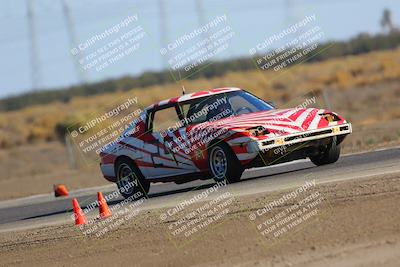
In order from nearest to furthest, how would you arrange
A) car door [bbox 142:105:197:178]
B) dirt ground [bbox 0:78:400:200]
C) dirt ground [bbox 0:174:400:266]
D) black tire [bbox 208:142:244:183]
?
dirt ground [bbox 0:174:400:266]
black tire [bbox 208:142:244:183]
car door [bbox 142:105:197:178]
dirt ground [bbox 0:78:400:200]

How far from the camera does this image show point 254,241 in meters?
9.90

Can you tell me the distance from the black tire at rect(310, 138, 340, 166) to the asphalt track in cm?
11

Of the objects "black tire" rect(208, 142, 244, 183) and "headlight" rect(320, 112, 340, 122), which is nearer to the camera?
"black tire" rect(208, 142, 244, 183)

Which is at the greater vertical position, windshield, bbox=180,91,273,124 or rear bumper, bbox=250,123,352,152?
windshield, bbox=180,91,273,124

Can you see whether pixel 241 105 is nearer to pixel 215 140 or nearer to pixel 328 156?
pixel 215 140

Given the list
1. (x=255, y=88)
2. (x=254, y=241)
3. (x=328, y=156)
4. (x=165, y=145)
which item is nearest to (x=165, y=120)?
(x=165, y=145)

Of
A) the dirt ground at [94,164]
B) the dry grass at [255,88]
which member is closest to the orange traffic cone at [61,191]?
the dirt ground at [94,164]

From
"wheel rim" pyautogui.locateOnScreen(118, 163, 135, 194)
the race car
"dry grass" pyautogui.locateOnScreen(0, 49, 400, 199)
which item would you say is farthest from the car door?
"dry grass" pyautogui.locateOnScreen(0, 49, 400, 199)

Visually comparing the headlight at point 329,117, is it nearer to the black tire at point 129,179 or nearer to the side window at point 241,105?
the side window at point 241,105

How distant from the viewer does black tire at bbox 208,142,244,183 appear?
1442 centimetres

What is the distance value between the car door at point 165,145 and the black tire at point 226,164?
1.48 ft

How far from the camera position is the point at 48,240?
12.8m

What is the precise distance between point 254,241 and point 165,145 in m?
5.82

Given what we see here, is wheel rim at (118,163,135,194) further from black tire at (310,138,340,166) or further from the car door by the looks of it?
black tire at (310,138,340,166)
